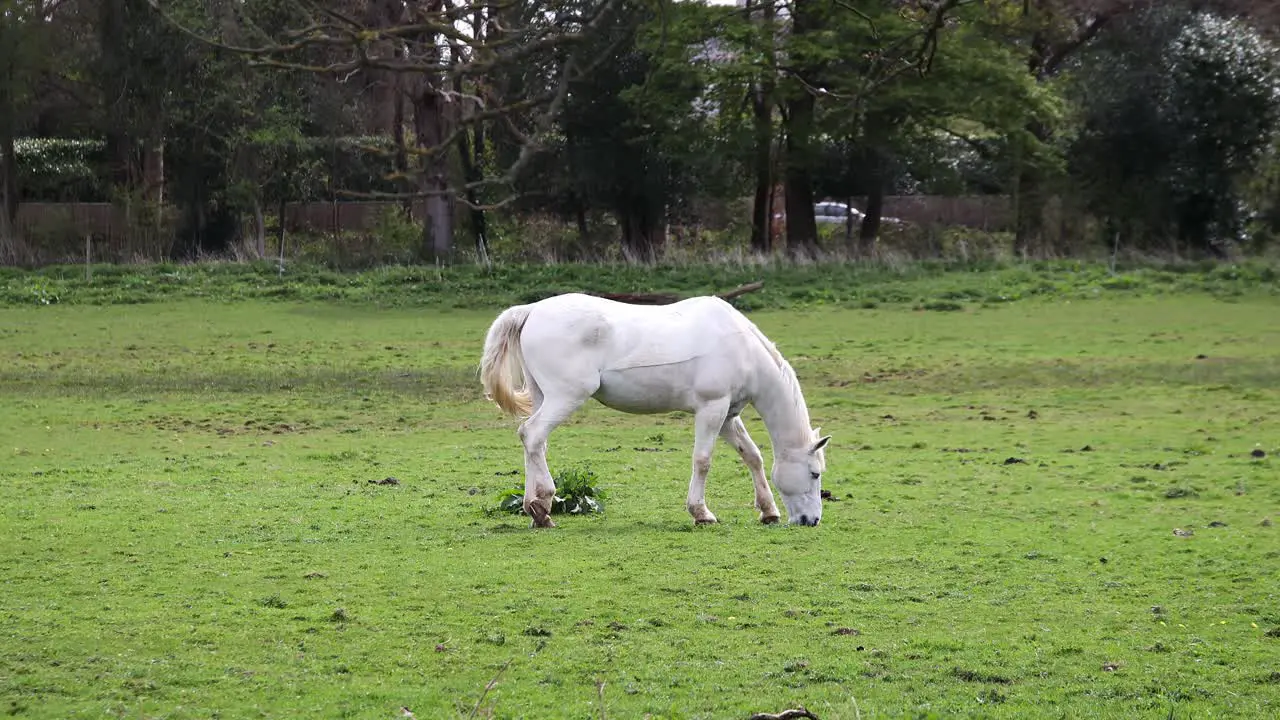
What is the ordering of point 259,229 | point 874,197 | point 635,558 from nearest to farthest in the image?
point 635,558, point 874,197, point 259,229

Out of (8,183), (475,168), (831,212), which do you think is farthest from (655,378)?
(831,212)

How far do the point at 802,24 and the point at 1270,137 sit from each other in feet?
31.9

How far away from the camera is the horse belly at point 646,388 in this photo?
972 centimetres

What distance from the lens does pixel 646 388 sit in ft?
32.1

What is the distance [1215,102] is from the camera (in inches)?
1231

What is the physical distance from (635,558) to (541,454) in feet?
4.12

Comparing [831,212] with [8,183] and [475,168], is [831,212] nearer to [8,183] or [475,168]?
[475,168]

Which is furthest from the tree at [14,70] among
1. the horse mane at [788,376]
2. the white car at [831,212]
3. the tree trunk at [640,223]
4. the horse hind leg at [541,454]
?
the horse mane at [788,376]

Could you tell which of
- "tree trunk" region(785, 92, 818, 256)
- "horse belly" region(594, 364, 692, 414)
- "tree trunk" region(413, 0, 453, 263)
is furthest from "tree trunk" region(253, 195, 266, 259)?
"horse belly" region(594, 364, 692, 414)

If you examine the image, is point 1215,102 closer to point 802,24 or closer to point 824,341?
point 802,24

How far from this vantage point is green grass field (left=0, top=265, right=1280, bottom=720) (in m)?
6.04

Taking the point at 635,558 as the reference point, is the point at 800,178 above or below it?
above

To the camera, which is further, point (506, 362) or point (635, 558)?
point (506, 362)

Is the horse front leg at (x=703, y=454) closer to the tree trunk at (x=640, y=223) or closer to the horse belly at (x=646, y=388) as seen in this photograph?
the horse belly at (x=646, y=388)
